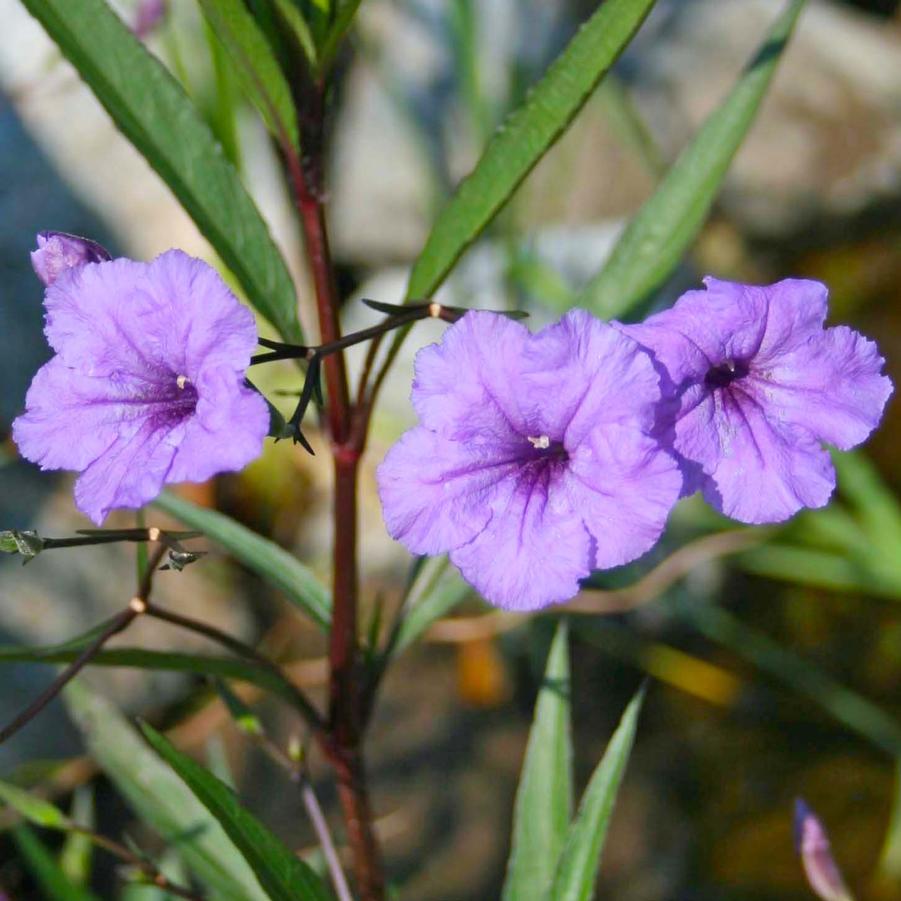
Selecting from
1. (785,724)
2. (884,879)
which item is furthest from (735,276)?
(884,879)

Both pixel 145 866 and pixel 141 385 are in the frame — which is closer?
pixel 141 385

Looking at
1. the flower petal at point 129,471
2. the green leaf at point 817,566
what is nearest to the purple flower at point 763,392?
the flower petal at point 129,471

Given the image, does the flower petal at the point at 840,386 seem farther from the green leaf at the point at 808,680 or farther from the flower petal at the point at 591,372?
the green leaf at the point at 808,680

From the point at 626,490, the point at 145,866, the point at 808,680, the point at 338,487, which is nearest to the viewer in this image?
the point at 626,490

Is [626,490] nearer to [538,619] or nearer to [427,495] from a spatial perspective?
[427,495]

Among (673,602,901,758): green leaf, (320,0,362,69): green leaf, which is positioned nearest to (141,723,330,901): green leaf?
(320,0,362,69): green leaf

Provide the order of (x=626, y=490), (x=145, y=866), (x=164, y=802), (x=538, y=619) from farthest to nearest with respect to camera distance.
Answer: (x=538, y=619), (x=164, y=802), (x=145, y=866), (x=626, y=490)

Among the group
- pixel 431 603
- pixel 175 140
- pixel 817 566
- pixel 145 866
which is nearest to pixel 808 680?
pixel 817 566
